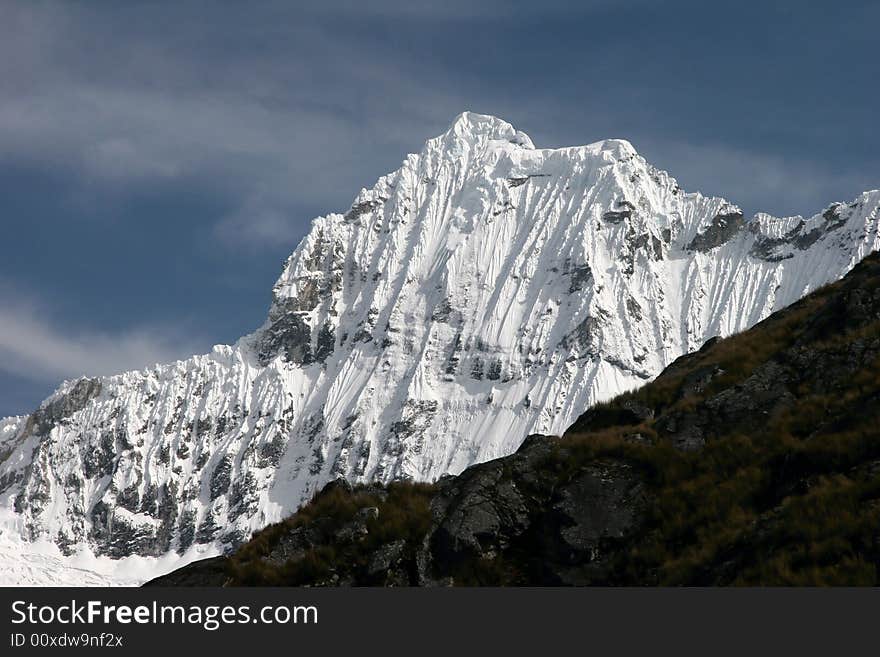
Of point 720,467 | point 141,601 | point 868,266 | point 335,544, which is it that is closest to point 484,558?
point 335,544

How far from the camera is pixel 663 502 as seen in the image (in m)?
22.3

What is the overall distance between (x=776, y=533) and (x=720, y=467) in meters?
3.94

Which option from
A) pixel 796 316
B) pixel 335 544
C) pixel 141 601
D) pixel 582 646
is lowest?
pixel 582 646

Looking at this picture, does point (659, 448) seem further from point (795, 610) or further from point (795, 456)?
point (795, 610)

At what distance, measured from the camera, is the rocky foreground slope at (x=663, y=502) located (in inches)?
764

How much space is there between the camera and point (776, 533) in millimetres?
19000

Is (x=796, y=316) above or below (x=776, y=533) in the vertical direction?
above

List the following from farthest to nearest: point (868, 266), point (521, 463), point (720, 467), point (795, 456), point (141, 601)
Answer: point (868, 266)
point (521, 463)
point (720, 467)
point (795, 456)
point (141, 601)

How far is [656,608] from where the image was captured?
16.7 metres

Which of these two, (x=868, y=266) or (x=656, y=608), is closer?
(x=656, y=608)

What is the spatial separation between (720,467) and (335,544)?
347 inches

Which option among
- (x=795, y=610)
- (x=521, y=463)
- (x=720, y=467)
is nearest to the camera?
(x=795, y=610)

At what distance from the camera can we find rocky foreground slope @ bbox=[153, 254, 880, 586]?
19406 mm

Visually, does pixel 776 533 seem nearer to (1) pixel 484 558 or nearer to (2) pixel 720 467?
(2) pixel 720 467
